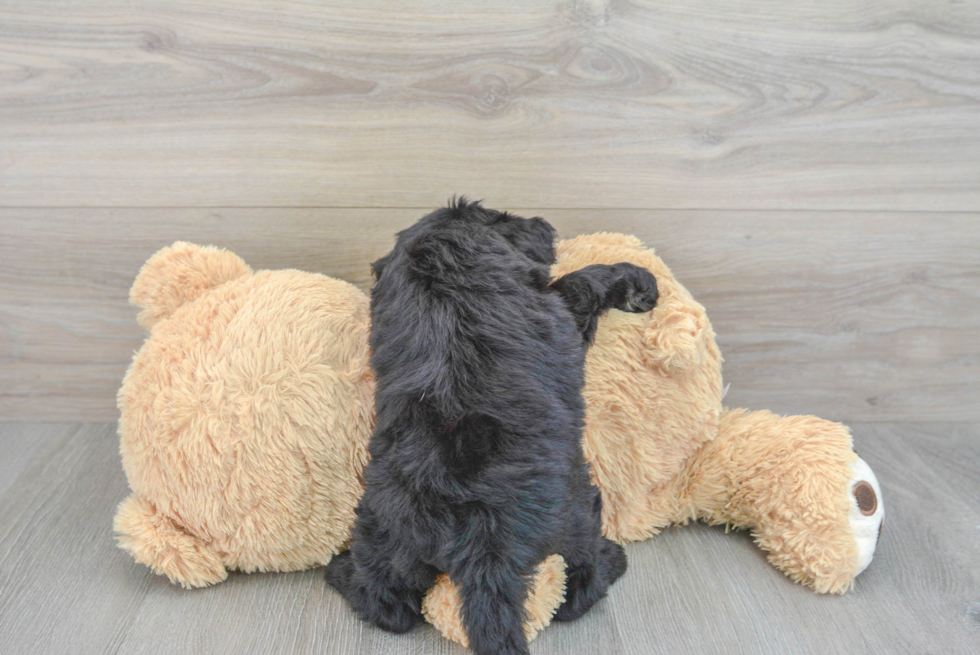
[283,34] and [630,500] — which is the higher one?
[283,34]

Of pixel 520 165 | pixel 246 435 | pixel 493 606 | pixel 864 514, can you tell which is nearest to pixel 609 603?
pixel 493 606

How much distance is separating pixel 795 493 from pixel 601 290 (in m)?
0.39

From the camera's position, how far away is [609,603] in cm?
88

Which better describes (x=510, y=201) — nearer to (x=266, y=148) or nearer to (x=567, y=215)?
(x=567, y=215)

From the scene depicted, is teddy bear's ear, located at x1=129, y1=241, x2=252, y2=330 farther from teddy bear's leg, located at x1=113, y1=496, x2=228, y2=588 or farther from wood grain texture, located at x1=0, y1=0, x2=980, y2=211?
teddy bear's leg, located at x1=113, y1=496, x2=228, y2=588

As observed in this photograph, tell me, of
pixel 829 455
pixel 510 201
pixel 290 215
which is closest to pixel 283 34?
pixel 290 215

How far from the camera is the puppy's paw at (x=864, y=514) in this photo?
89cm

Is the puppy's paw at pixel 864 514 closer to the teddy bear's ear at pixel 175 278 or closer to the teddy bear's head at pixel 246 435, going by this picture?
the teddy bear's head at pixel 246 435

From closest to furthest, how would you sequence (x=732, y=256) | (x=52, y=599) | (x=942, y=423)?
(x=52, y=599)
(x=732, y=256)
(x=942, y=423)

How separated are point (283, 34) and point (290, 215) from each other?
275 mm

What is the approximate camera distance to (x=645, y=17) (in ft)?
3.43

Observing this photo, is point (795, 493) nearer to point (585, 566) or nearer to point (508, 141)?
point (585, 566)

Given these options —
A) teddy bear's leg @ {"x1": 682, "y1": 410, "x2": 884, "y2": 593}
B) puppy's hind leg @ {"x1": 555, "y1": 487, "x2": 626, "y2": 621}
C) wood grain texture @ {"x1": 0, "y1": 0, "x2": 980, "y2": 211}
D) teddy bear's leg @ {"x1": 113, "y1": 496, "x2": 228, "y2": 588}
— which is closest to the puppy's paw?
teddy bear's leg @ {"x1": 682, "y1": 410, "x2": 884, "y2": 593}

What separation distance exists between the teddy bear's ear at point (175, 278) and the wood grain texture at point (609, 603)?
0.34 meters
